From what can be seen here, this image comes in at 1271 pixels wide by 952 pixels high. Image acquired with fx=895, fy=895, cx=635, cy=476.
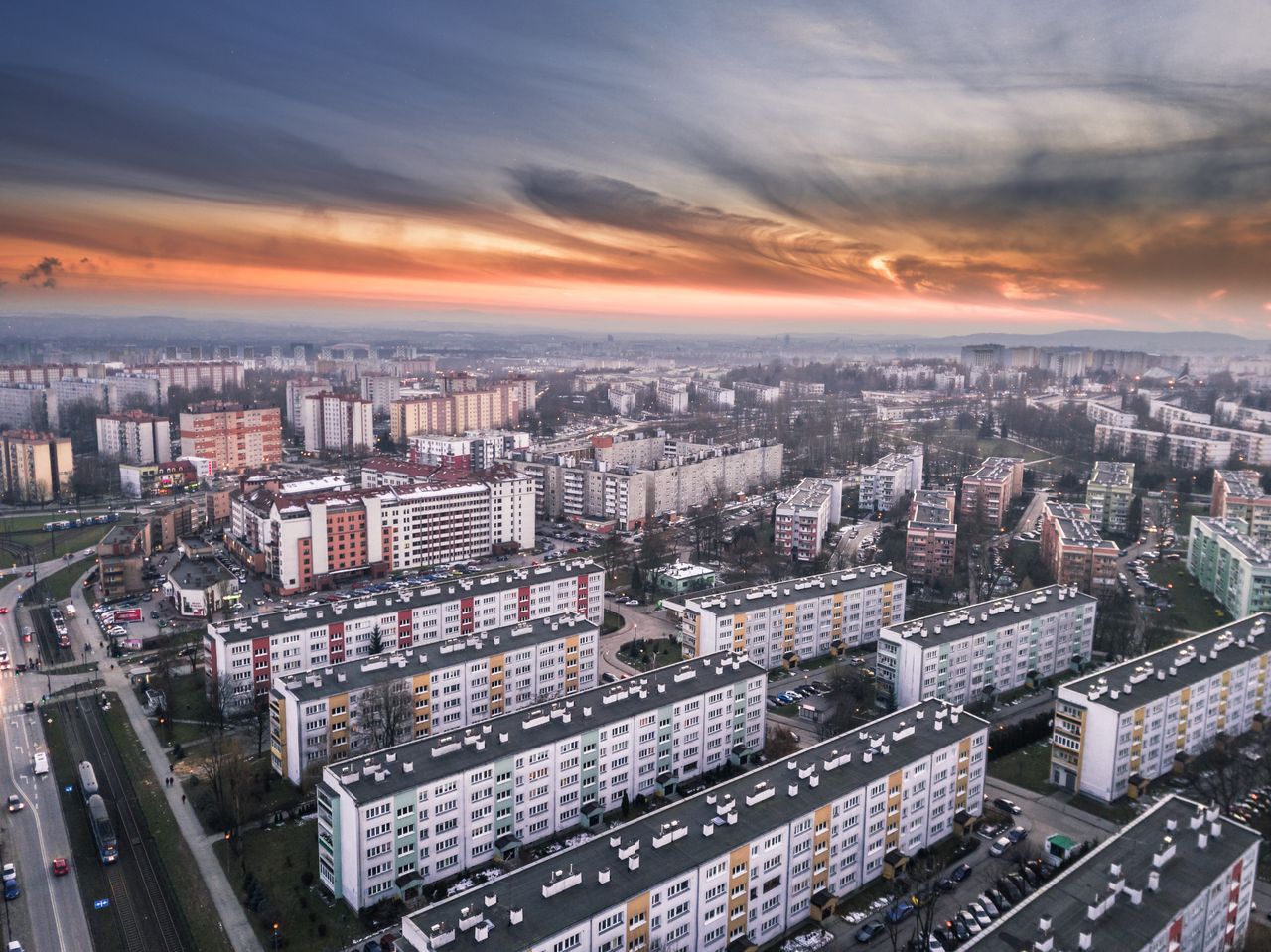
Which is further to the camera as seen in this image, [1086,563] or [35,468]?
[35,468]

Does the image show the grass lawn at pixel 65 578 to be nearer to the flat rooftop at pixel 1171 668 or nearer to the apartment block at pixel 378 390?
the flat rooftop at pixel 1171 668

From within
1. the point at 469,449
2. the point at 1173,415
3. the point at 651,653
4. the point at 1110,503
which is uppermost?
the point at 1173,415

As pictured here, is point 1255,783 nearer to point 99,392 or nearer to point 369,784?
point 369,784

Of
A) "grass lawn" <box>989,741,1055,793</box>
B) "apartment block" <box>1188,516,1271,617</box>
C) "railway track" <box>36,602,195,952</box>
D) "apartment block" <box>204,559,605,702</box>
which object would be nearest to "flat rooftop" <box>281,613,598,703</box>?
"apartment block" <box>204,559,605,702</box>

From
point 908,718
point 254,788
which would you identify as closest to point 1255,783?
point 908,718

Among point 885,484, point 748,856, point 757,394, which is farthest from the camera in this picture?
point 757,394

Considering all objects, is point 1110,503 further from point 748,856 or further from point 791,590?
point 748,856

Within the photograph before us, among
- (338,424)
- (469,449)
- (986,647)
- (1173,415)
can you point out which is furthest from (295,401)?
(1173,415)

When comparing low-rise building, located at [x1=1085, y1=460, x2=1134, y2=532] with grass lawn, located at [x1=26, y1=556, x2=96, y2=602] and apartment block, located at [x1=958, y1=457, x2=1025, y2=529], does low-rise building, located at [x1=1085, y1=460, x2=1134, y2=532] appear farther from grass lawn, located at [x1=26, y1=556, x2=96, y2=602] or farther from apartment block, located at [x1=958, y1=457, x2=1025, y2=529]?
grass lawn, located at [x1=26, y1=556, x2=96, y2=602]
